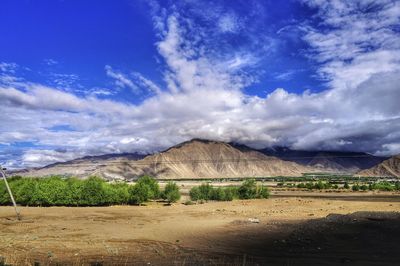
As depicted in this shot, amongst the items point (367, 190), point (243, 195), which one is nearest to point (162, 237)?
point (243, 195)

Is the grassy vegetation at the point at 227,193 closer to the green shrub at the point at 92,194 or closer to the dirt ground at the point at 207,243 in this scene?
the green shrub at the point at 92,194

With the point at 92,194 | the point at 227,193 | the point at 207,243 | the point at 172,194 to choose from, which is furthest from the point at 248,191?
the point at 207,243

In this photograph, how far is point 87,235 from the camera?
36281 mm

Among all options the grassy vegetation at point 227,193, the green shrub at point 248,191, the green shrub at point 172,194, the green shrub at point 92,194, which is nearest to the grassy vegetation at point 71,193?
the green shrub at point 92,194

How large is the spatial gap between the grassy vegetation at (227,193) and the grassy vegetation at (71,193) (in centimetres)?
1438

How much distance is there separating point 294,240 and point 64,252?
54.8 ft

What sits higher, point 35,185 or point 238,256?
point 35,185

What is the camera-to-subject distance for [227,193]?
307 feet

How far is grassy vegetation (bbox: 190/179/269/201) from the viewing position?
92.1 m

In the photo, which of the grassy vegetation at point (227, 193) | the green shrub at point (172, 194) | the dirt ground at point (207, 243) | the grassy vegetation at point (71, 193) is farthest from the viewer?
the grassy vegetation at point (227, 193)

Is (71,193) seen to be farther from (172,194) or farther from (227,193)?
(227,193)

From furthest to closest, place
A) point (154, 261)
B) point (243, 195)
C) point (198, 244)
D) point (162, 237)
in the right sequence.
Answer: point (243, 195), point (162, 237), point (198, 244), point (154, 261)

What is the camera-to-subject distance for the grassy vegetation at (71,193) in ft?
244

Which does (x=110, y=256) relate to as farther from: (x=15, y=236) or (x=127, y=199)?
(x=127, y=199)
